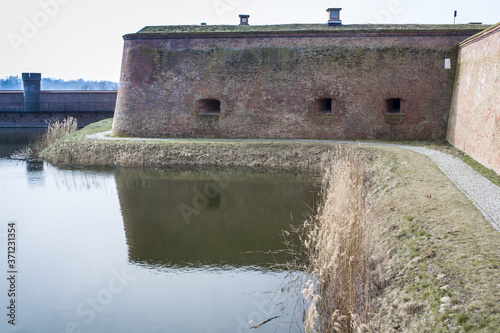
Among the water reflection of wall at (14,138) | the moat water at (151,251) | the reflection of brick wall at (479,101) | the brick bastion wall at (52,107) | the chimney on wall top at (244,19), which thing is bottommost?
the water reflection of wall at (14,138)

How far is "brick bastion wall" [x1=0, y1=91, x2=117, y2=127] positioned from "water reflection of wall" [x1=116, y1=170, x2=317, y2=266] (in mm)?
15642

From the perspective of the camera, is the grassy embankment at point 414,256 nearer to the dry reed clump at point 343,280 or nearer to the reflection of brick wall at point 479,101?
the dry reed clump at point 343,280

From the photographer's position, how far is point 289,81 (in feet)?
54.5

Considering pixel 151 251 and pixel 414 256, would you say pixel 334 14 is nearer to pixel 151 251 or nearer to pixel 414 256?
pixel 151 251

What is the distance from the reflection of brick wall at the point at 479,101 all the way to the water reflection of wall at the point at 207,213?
12.8 ft

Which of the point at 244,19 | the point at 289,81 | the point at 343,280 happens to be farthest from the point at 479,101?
the point at 244,19

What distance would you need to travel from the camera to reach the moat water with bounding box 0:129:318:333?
5.79 m

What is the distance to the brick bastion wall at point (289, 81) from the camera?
1594 centimetres

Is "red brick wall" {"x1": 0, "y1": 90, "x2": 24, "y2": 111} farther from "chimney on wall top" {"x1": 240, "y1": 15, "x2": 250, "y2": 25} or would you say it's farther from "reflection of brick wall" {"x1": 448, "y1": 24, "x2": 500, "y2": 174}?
"reflection of brick wall" {"x1": 448, "y1": 24, "x2": 500, "y2": 174}

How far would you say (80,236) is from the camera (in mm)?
8617

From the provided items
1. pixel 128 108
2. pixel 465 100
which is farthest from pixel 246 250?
pixel 128 108

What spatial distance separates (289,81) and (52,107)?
19410 mm

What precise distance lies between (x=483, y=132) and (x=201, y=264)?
7.33m

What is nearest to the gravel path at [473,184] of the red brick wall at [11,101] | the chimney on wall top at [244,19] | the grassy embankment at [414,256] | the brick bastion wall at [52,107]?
the grassy embankment at [414,256]
